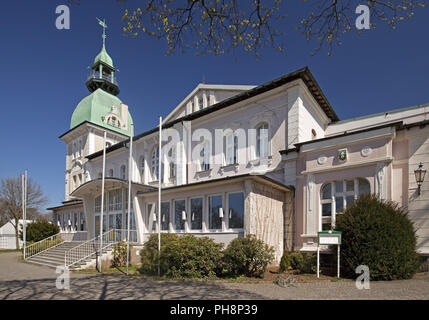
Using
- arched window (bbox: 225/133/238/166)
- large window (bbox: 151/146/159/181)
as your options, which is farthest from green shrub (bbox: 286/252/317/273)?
large window (bbox: 151/146/159/181)

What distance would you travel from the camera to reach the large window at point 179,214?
603 inches

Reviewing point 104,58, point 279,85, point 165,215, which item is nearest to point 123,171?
point 165,215

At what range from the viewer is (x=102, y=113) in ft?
106

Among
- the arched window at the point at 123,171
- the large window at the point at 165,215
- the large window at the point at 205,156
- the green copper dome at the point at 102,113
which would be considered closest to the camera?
the large window at the point at 165,215

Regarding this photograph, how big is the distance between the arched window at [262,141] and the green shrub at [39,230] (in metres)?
21.0

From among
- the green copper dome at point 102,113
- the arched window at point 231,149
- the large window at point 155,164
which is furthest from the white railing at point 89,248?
the green copper dome at point 102,113

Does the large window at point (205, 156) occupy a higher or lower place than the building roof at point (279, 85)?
lower

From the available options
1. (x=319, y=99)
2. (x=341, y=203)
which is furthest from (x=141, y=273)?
(x=319, y=99)

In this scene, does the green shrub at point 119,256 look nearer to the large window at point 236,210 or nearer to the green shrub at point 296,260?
the large window at point 236,210

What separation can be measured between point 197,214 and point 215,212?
114cm

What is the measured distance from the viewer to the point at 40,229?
26.7 m

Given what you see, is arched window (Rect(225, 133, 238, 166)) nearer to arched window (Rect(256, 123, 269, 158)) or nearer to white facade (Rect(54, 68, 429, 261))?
white facade (Rect(54, 68, 429, 261))
